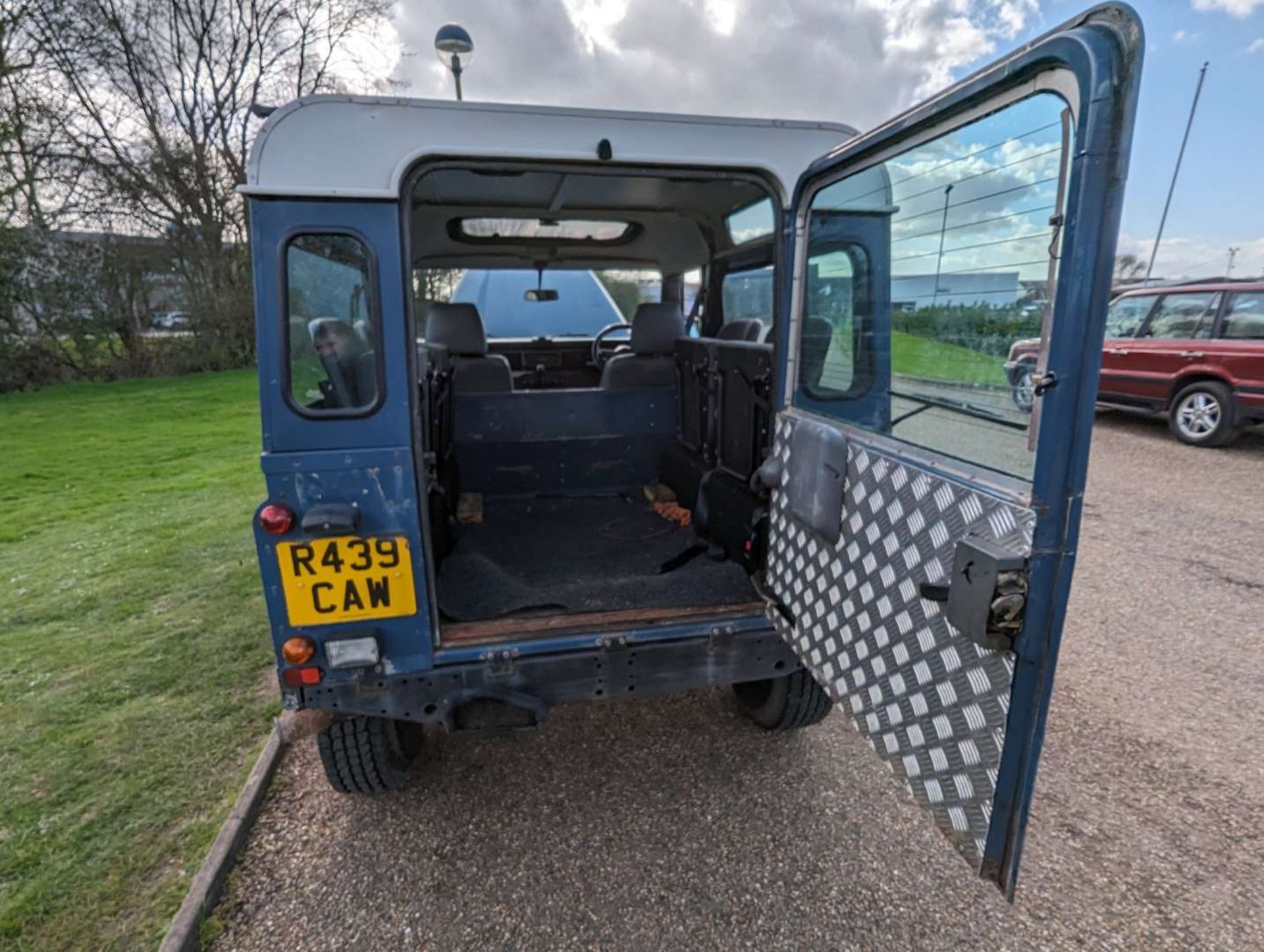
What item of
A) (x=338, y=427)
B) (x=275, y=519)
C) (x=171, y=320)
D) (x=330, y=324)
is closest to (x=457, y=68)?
(x=330, y=324)

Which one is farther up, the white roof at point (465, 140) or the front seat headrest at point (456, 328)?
the white roof at point (465, 140)

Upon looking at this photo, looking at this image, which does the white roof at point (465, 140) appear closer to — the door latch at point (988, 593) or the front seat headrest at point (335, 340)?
the front seat headrest at point (335, 340)

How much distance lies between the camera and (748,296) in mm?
4164

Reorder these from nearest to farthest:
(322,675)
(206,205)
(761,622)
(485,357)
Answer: (322,675) → (761,622) → (485,357) → (206,205)

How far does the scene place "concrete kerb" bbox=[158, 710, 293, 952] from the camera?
2.01 metres

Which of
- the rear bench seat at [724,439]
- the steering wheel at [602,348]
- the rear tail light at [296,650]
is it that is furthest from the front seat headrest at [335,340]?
the steering wheel at [602,348]

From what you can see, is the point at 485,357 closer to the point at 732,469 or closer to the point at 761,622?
the point at 732,469

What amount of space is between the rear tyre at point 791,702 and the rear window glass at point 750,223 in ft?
A: 6.81

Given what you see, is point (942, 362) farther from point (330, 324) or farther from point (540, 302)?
point (540, 302)

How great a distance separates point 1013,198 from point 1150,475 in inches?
289

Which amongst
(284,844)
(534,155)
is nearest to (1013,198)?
(534,155)

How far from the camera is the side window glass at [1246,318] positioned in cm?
746

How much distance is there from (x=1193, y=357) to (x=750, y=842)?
29.0 ft

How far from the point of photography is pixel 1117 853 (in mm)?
2316
